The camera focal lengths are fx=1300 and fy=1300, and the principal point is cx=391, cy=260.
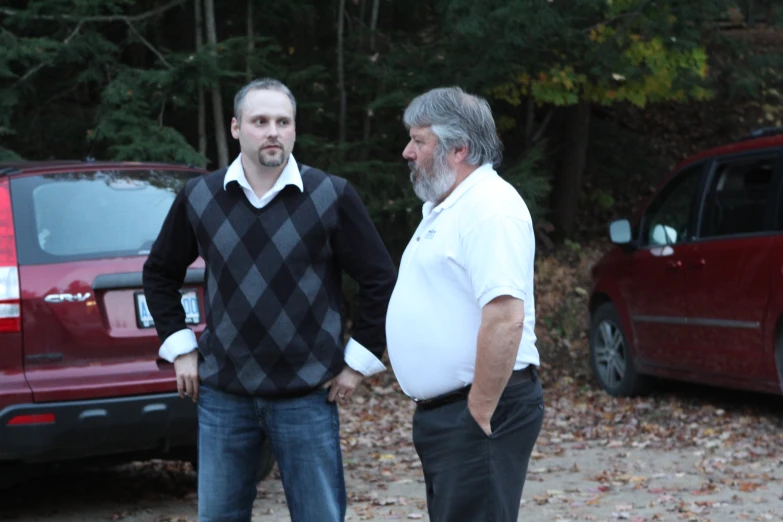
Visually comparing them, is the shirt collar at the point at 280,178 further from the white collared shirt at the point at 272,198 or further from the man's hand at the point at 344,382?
the man's hand at the point at 344,382

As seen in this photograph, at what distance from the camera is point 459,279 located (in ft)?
11.9

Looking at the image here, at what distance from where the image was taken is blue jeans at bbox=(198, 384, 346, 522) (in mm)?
4137

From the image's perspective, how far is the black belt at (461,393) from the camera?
3689 mm

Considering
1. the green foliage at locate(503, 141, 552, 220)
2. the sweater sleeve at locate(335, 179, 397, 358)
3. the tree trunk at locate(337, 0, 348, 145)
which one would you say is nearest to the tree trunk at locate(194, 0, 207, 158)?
the tree trunk at locate(337, 0, 348, 145)

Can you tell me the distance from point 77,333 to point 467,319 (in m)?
2.93

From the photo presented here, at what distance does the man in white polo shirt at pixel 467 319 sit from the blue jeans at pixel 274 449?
46cm

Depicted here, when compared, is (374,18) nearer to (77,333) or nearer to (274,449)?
(77,333)

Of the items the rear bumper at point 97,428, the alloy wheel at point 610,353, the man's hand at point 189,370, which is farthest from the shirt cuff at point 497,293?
the alloy wheel at point 610,353

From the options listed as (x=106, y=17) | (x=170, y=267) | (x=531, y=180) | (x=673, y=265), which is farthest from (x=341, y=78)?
(x=170, y=267)

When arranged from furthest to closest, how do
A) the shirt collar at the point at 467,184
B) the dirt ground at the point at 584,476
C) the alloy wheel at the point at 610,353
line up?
the alloy wheel at the point at 610,353
the dirt ground at the point at 584,476
the shirt collar at the point at 467,184

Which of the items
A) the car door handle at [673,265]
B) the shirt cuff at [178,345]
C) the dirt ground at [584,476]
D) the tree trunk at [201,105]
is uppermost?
the tree trunk at [201,105]

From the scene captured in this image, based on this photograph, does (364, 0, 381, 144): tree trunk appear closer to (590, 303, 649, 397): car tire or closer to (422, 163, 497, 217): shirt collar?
(590, 303, 649, 397): car tire

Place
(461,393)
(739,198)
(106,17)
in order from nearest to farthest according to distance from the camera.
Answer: (461,393) → (739,198) → (106,17)

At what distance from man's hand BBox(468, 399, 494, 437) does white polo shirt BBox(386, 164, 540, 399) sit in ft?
0.33
